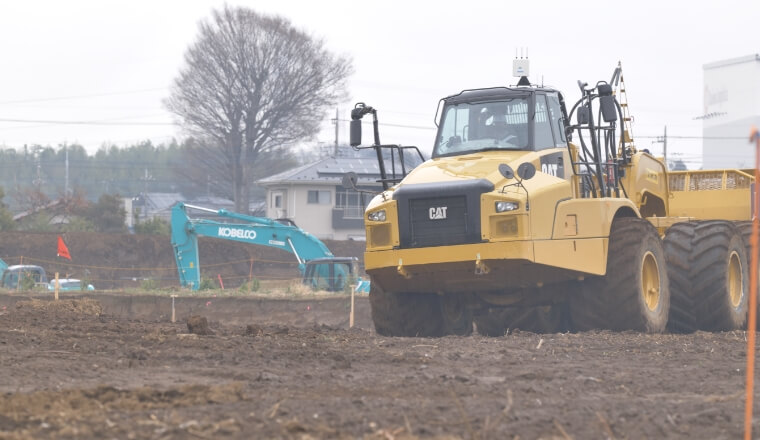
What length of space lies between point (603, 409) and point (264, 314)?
2221cm

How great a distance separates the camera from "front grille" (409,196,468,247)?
500 inches

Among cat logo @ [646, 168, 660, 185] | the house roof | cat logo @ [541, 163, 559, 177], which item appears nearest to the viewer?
cat logo @ [541, 163, 559, 177]

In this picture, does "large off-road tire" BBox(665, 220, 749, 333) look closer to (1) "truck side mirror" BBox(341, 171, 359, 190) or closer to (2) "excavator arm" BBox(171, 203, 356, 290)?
(1) "truck side mirror" BBox(341, 171, 359, 190)

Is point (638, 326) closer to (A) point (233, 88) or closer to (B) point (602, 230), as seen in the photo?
(B) point (602, 230)

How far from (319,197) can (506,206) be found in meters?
53.5

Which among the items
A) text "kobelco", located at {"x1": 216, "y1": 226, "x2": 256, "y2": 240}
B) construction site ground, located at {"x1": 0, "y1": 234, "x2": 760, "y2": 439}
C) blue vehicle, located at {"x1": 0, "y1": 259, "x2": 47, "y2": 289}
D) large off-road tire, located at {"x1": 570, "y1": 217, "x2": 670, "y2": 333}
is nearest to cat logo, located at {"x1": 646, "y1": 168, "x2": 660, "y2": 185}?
large off-road tire, located at {"x1": 570, "y1": 217, "x2": 670, "y2": 333}

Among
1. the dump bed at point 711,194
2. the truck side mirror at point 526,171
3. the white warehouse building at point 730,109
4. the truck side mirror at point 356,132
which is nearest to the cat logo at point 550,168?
the truck side mirror at point 526,171

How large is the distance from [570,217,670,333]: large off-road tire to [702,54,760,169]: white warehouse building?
7753 centimetres

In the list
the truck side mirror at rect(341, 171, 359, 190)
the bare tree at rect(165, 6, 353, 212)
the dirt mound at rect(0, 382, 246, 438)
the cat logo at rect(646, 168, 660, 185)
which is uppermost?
the bare tree at rect(165, 6, 353, 212)

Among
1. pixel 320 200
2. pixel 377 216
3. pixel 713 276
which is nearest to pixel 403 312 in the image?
pixel 377 216

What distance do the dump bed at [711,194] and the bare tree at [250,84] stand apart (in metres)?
49.7

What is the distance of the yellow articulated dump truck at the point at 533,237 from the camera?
41.4 ft

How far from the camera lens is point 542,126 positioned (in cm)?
1368

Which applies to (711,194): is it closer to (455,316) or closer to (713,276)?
(713,276)
